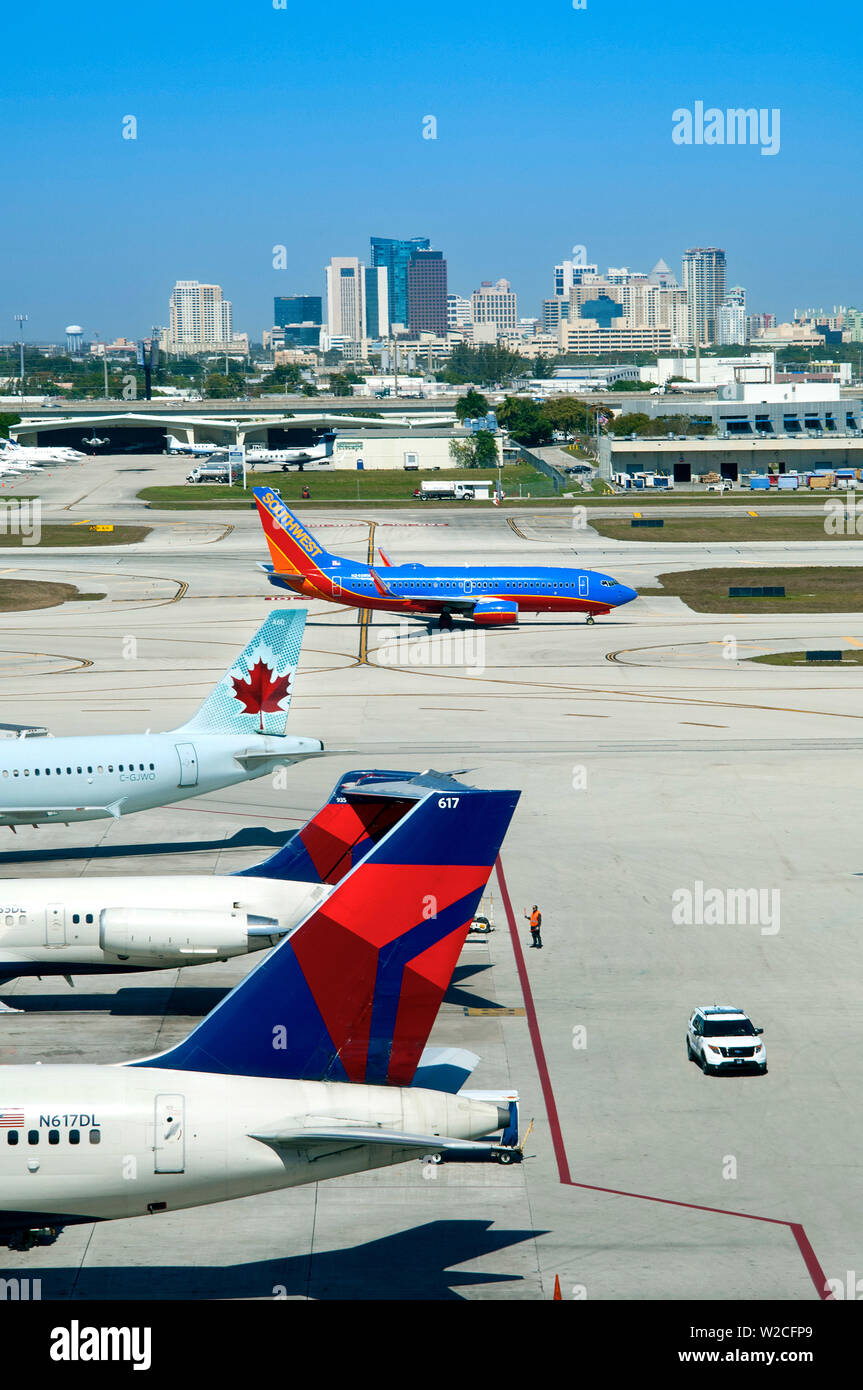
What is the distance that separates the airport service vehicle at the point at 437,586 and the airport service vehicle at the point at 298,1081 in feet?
210

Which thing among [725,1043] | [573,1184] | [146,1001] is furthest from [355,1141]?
[146,1001]

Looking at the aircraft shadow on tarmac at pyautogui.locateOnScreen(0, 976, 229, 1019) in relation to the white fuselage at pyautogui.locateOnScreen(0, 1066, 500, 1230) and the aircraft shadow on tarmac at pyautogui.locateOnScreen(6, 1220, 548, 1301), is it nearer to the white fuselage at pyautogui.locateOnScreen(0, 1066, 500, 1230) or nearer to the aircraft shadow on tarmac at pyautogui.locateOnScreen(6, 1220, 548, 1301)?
the aircraft shadow on tarmac at pyautogui.locateOnScreen(6, 1220, 548, 1301)

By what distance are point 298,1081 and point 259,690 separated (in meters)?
24.7

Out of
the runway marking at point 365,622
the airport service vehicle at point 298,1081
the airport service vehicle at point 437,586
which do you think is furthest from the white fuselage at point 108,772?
the airport service vehicle at point 437,586

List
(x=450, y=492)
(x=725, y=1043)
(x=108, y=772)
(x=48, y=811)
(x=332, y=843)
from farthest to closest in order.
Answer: (x=450, y=492)
(x=108, y=772)
(x=48, y=811)
(x=332, y=843)
(x=725, y=1043)

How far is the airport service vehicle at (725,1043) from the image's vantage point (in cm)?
2691

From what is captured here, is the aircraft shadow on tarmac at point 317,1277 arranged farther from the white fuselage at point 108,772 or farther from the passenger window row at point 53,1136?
the white fuselage at point 108,772

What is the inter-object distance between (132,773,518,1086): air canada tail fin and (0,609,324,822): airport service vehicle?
859 inches

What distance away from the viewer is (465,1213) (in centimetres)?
2208

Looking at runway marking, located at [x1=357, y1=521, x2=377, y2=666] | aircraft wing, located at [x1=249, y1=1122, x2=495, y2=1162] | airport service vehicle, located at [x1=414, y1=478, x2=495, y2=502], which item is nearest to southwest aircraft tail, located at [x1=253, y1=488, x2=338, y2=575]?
runway marking, located at [x1=357, y1=521, x2=377, y2=666]

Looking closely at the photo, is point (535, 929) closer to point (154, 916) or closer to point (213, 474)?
point (154, 916)

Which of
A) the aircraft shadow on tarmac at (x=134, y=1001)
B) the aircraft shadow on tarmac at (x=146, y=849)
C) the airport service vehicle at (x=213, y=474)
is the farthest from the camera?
the airport service vehicle at (x=213, y=474)

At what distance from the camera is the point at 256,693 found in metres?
42.6
